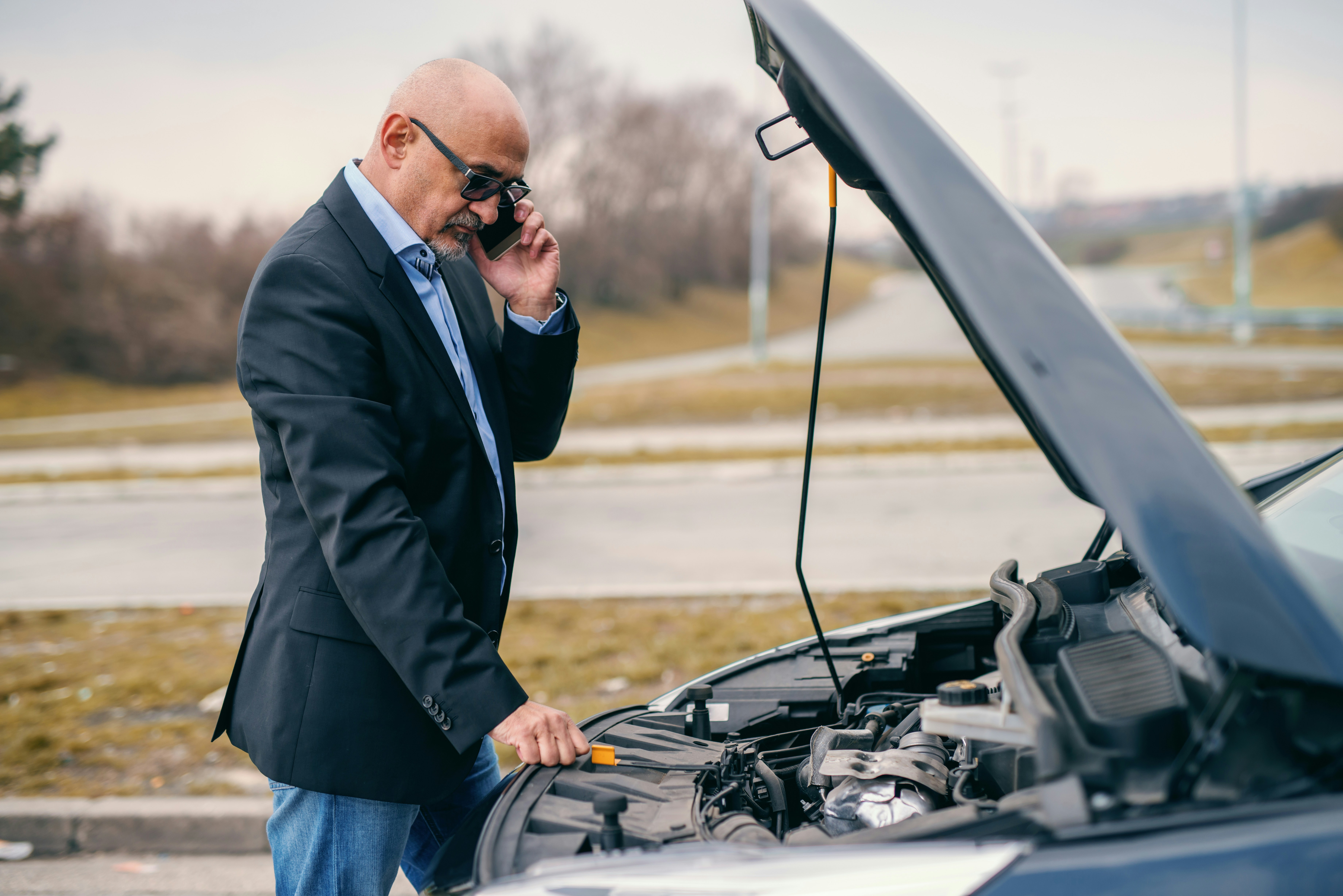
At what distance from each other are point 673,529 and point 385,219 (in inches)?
266

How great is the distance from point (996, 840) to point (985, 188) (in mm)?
826

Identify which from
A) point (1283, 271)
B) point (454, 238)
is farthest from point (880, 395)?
point (1283, 271)

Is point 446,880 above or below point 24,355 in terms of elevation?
below

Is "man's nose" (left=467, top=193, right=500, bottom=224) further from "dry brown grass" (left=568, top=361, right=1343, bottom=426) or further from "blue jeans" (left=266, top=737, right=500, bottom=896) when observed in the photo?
"dry brown grass" (left=568, top=361, right=1343, bottom=426)

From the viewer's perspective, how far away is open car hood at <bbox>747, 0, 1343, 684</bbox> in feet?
3.44

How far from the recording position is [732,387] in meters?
19.8

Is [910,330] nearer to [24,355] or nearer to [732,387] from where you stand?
[732,387]

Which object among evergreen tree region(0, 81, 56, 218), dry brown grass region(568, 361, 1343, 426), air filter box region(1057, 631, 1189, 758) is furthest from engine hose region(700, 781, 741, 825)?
dry brown grass region(568, 361, 1343, 426)

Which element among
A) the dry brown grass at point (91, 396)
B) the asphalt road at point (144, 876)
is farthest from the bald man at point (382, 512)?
the dry brown grass at point (91, 396)

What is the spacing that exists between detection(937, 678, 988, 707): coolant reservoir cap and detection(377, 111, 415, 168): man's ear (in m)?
1.33

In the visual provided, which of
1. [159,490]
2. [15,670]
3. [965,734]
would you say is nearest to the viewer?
[965,734]

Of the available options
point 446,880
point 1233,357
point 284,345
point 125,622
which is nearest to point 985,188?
point 284,345

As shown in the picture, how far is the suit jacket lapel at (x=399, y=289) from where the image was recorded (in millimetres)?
1705

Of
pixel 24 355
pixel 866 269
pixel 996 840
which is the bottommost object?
pixel 996 840
